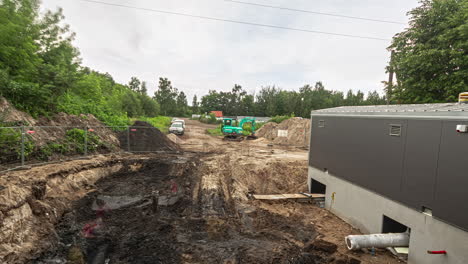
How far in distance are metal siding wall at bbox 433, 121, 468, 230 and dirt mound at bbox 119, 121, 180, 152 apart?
1626 cm

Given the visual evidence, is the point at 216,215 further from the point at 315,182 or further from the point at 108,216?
the point at 315,182

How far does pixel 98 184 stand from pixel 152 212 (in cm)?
415

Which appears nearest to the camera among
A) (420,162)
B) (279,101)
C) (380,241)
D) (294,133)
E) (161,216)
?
(420,162)

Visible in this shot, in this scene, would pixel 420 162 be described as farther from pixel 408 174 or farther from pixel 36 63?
pixel 36 63

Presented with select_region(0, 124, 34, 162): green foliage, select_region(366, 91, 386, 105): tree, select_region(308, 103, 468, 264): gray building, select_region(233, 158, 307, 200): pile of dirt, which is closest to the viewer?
select_region(308, 103, 468, 264): gray building

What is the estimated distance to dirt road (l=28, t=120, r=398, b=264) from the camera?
6191 mm

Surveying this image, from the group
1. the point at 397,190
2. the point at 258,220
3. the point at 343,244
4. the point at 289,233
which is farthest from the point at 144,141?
the point at 397,190

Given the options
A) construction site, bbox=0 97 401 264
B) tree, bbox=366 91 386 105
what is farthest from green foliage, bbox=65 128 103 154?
tree, bbox=366 91 386 105

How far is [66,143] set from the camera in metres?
12.2

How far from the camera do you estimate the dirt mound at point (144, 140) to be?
17.0m

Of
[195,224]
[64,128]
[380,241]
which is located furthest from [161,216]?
[64,128]

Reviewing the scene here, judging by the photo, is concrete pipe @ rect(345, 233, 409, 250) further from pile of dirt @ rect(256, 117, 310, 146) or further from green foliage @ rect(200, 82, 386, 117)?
green foliage @ rect(200, 82, 386, 117)

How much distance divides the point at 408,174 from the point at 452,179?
1.13 meters

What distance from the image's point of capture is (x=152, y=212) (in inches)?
340
